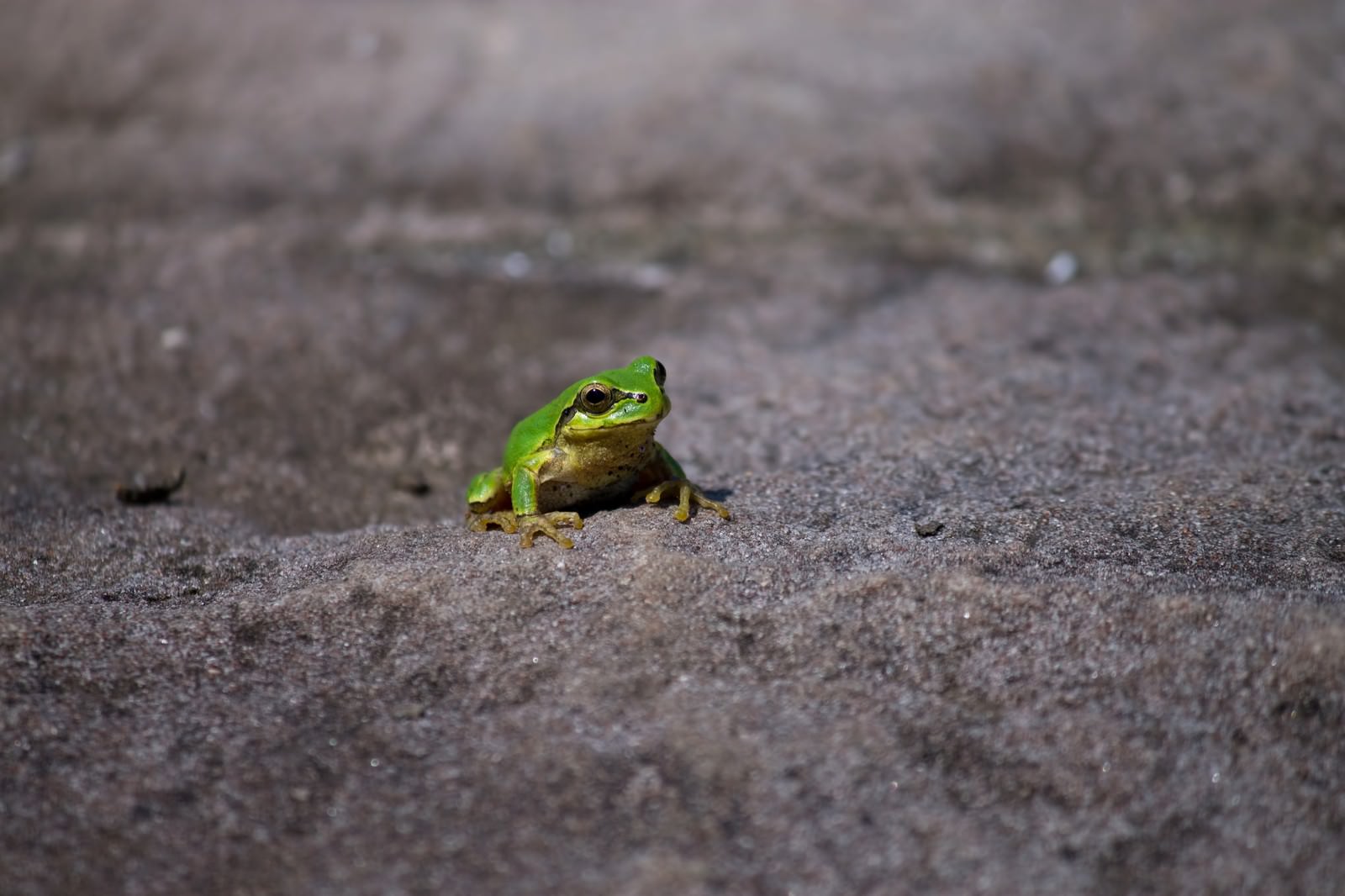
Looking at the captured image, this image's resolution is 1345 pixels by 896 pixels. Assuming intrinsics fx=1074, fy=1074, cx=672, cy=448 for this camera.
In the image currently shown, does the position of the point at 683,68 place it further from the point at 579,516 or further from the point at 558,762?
the point at 558,762

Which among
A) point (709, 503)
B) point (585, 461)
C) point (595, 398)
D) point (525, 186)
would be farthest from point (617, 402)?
point (525, 186)

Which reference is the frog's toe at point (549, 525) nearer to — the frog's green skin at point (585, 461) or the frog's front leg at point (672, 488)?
the frog's green skin at point (585, 461)

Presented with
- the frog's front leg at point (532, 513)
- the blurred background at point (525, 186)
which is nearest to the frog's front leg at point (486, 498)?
the frog's front leg at point (532, 513)

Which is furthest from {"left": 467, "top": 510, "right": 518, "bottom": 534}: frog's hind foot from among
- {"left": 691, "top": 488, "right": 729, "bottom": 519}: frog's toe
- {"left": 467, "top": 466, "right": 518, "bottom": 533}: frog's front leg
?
{"left": 691, "top": 488, "right": 729, "bottom": 519}: frog's toe

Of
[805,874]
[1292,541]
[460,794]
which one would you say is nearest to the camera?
[805,874]

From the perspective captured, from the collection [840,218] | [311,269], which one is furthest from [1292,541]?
[311,269]

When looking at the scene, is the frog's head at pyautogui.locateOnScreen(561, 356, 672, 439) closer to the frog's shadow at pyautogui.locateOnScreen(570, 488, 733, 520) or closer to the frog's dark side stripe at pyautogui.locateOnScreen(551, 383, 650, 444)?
the frog's dark side stripe at pyautogui.locateOnScreen(551, 383, 650, 444)
